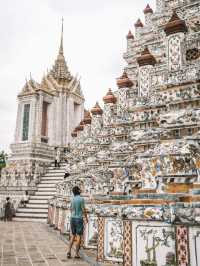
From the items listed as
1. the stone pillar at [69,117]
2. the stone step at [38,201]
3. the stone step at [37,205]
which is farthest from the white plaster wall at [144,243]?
the stone pillar at [69,117]

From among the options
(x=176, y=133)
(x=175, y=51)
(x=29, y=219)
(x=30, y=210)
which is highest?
(x=175, y=51)

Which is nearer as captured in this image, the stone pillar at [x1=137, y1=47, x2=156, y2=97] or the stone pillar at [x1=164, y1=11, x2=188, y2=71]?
the stone pillar at [x1=164, y1=11, x2=188, y2=71]

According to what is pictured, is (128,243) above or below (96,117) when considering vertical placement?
below

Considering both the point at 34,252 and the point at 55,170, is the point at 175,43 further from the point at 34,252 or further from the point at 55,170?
the point at 55,170

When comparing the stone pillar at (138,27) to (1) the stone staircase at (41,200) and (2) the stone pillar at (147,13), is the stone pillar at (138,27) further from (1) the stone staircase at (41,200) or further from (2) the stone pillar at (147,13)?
(1) the stone staircase at (41,200)

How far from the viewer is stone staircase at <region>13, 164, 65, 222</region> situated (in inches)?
605

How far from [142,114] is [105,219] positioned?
2.45 meters

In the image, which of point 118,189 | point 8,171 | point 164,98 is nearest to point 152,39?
point 164,98

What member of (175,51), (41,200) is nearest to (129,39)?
(175,51)

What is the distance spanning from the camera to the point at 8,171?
Answer: 20016 millimetres

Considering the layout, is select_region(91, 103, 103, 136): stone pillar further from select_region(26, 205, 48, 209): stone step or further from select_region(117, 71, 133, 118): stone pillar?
select_region(26, 205, 48, 209): stone step

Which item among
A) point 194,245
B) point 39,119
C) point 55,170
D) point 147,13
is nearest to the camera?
point 194,245

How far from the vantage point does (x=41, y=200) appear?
16781 mm

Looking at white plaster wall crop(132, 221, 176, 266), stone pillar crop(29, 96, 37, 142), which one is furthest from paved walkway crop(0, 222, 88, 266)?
stone pillar crop(29, 96, 37, 142)
